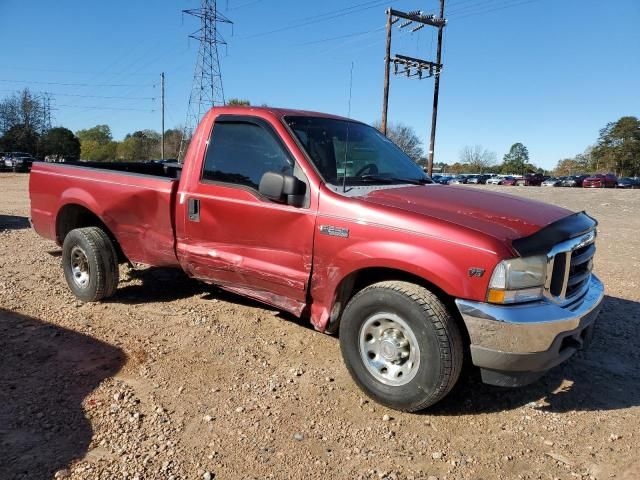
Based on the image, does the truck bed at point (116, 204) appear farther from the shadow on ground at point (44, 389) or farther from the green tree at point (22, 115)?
the green tree at point (22, 115)

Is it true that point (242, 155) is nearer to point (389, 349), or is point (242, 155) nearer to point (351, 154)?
point (351, 154)

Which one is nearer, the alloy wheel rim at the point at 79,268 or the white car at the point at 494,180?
the alloy wheel rim at the point at 79,268

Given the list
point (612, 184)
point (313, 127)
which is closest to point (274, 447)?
point (313, 127)

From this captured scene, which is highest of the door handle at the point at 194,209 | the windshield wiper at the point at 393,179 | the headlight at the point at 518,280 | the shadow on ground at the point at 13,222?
the windshield wiper at the point at 393,179

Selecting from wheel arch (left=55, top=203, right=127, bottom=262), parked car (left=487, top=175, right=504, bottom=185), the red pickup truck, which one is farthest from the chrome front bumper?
parked car (left=487, top=175, right=504, bottom=185)

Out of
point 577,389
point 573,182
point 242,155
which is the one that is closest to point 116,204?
point 242,155

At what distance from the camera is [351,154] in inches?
160

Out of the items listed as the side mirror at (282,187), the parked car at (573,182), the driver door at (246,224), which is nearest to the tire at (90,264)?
the driver door at (246,224)

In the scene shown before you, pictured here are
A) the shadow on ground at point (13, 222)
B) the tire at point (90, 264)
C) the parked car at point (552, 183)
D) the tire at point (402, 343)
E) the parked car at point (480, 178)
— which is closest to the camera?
the tire at point (402, 343)

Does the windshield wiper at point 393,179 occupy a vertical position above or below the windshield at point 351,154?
below

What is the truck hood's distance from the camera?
9.74ft

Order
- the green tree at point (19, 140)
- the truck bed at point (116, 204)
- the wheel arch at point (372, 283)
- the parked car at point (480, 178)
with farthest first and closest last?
1. the parked car at point (480, 178)
2. the green tree at point (19, 140)
3. the truck bed at point (116, 204)
4. the wheel arch at point (372, 283)

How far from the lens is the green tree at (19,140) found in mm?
62853

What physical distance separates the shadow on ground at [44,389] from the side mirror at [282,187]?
1.76m
